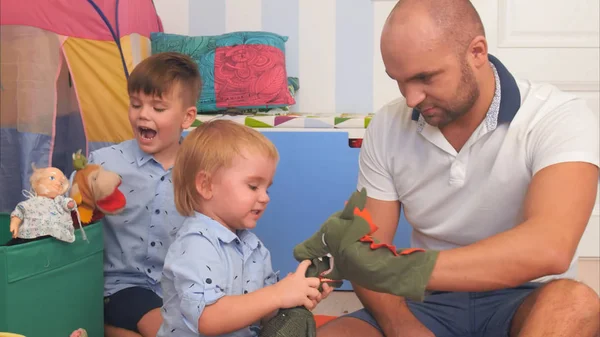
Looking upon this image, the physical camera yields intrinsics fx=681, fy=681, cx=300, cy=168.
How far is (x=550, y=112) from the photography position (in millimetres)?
1308

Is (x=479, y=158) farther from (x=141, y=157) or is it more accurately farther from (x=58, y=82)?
(x=58, y=82)

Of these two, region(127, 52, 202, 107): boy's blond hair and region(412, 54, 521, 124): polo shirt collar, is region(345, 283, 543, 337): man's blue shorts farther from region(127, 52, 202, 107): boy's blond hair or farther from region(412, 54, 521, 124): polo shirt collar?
region(127, 52, 202, 107): boy's blond hair

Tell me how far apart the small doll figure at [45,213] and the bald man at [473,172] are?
600mm

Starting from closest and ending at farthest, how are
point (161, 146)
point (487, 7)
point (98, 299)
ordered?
point (98, 299) < point (161, 146) < point (487, 7)

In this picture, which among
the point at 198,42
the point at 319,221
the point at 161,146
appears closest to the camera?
the point at 161,146

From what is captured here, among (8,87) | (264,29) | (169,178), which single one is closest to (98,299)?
(169,178)

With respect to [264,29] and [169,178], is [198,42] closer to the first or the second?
[264,29]

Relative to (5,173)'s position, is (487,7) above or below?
above

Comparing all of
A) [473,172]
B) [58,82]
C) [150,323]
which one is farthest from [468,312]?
[58,82]

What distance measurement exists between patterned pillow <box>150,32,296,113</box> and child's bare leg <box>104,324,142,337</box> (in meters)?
1.06

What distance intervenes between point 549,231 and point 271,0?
209cm

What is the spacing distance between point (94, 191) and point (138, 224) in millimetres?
215

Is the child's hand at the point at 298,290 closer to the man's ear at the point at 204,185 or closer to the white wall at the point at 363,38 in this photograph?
the man's ear at the point at 204,185

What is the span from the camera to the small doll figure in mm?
1418
